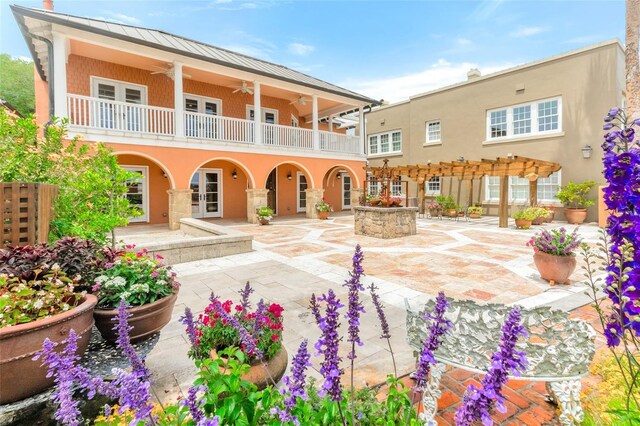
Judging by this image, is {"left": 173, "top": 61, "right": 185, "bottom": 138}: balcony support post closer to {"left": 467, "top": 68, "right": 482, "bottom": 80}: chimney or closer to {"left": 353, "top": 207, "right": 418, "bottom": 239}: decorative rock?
{"left": 353, "top": 207, "right": 418, "bottom": 239}: decorative rock

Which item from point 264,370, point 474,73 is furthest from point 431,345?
point 474,73

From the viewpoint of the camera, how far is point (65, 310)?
2.15 m

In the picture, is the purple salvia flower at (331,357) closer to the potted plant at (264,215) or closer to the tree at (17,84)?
the potted plant at (264,215)

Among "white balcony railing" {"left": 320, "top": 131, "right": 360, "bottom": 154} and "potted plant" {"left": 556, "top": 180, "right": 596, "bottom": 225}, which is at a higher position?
"white balcony railing" {"left": 320, "top": 131, "right": 360, "bottom": 154}

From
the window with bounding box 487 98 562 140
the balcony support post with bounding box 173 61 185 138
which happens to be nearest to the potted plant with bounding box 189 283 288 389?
the balcony support post with bounding box 173 61 185 138

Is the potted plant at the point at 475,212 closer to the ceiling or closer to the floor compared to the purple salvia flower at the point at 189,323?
closer to the ceiling

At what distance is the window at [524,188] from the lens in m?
14.7

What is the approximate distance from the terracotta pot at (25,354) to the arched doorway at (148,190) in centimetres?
1156

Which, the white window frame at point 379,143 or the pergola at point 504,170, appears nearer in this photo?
the pergola at point 504,170

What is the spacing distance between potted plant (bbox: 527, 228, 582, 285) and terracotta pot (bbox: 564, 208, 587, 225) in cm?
1053

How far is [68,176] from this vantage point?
4723 mm

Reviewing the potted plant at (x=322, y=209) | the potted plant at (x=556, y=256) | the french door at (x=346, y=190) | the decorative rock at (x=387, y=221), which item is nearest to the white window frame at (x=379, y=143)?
the french door at (x=346, y=190)

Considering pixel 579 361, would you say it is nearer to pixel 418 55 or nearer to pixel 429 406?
pixel 429 406

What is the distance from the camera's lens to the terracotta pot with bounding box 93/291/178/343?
8.08 feet
